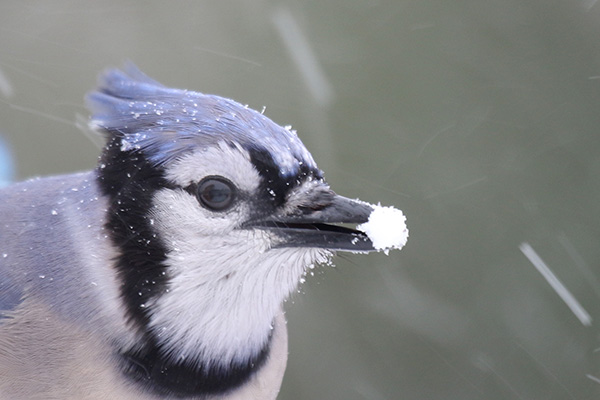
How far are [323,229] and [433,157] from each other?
143 centimetres

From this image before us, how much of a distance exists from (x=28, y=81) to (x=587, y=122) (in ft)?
6.96

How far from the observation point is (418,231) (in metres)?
2.59

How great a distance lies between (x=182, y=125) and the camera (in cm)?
118

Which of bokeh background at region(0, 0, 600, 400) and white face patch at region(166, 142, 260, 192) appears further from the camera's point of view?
bokeh background at region(0, 0, 600, 400)

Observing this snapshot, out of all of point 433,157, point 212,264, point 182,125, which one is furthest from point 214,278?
point 433,157

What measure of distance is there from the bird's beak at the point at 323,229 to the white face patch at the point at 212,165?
10cm

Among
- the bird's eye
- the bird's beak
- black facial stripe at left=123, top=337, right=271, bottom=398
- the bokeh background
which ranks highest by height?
the bokeh background

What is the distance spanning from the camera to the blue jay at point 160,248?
1.19m

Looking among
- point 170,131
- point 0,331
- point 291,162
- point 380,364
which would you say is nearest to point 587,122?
point 380,364

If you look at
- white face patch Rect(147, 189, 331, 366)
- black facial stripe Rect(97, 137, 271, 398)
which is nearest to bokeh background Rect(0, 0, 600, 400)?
white face patch Rect(147, 189, 331, 366)

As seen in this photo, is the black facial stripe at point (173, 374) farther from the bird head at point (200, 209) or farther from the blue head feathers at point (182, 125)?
the blue head feathers at point (182, 125)

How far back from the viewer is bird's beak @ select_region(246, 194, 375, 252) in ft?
3.93

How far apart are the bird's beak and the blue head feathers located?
0.08m

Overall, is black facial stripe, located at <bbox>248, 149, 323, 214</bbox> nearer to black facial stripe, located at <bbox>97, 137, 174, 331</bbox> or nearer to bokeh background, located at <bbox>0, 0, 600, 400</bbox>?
black facial stripe, located at <bbox>97, 137, 174, 331</bbox>
